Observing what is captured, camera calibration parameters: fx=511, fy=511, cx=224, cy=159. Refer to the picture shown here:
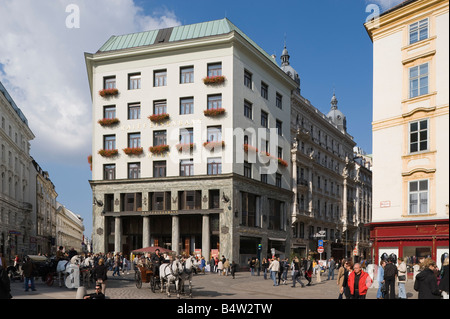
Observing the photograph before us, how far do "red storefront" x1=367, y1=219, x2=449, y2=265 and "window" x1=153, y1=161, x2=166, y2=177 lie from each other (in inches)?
1050

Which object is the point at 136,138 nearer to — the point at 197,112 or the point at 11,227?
the point at 197,112

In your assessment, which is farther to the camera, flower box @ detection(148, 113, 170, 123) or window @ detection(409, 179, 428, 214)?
flower box @ detection(148, 113, 170, 123)

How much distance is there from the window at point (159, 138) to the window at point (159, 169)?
1.92m

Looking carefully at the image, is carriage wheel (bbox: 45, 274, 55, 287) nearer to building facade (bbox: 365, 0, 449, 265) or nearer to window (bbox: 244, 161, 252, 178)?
building facade (bbox: 365, 0, 449, 265)

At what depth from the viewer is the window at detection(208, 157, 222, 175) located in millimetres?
49406

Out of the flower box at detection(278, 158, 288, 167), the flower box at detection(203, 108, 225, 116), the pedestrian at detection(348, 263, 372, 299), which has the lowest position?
the pedestrian at detection(348, 263, 372, 299)

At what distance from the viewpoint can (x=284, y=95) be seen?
6050 cm

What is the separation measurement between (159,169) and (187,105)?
704cm

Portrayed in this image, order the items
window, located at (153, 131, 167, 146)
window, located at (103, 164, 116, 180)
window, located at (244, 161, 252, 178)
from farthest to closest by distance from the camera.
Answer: window, located at (103, 164, 116, 180) < window, located at (153, 131, 167, 146) < window, located at (244, 161, 252, 178)

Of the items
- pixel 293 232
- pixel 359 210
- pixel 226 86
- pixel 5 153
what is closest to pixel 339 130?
pixel 359 210

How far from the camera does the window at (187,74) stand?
51.5 metres

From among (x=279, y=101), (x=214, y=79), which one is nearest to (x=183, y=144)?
(x=214, y=79)

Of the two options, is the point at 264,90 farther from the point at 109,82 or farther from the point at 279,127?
the point at 109,82

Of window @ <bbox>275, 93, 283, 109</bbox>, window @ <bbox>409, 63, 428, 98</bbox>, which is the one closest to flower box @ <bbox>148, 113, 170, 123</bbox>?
window @ <bbox>275, 93, 283, 109</bbox>
